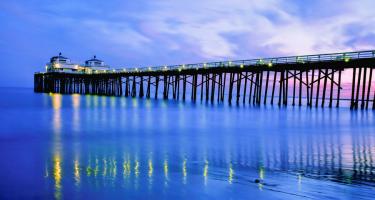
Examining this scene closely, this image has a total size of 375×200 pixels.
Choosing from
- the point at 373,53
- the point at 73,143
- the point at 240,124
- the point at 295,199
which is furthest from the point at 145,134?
the point at 373,53

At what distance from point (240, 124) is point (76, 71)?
62137 millimetres

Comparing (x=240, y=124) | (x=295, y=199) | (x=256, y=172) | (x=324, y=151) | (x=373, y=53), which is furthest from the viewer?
(x=373, y=53)

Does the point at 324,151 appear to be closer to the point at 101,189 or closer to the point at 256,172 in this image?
the point at 256,172

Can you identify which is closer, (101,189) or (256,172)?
(101,189)

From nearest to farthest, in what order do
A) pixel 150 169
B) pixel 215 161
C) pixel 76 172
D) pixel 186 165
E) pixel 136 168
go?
pixel 76 172 → pixel 150 169 → pixel 136 168 → pixel 186 165 → pixel 215 161

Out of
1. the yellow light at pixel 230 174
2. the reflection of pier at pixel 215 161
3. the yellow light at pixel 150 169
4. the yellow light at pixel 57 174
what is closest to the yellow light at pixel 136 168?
the reflection of pier at pixel 215 161

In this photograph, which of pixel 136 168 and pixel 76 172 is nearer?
pixel 76 172

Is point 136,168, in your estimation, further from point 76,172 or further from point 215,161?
point 215,161

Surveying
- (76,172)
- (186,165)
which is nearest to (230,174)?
(186,165)

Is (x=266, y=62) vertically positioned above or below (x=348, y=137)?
above

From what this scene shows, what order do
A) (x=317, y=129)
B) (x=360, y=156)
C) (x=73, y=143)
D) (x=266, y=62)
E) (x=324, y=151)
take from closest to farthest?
(x=360, y=156), (x=324, y=151), (x=73, y=143), (x=317, y=129), (x=266, y=62)

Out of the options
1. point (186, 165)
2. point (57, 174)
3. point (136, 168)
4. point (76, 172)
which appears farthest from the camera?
point (186, 165)

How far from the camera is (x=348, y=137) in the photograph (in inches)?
617

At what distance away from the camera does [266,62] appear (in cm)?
3456
